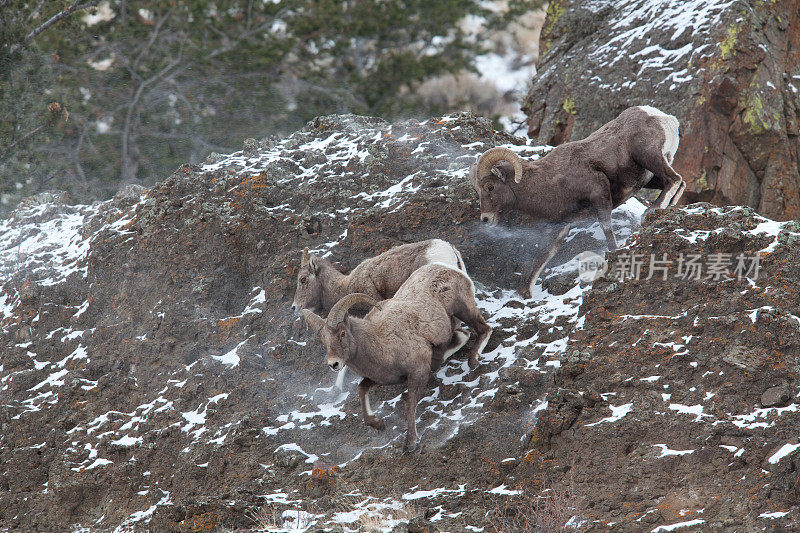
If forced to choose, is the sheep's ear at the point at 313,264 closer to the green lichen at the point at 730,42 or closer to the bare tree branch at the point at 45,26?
the green lichen at the point at 730,42

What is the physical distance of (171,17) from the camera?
2097 centimetres

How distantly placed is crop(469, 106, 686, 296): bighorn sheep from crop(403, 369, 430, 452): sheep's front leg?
1909 millimetres

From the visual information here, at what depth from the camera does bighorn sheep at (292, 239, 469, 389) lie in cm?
869

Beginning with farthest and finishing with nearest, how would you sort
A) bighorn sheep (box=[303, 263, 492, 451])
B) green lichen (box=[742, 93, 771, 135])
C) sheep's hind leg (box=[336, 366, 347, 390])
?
green lichen (box=[742, 93, 771, 135])
sheep's hind leg (box=[336, 366, 347, 390])
bighorn sheep (box=[303, 263, 492, 451])

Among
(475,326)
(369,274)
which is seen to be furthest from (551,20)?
(475,326)

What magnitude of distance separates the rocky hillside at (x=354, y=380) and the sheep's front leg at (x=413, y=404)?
0.19 metres

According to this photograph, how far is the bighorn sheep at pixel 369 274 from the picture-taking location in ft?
28.5

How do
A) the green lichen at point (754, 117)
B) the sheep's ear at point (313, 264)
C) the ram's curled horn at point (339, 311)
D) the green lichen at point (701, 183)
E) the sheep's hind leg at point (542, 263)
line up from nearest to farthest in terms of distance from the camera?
the ram's curled horn at point (339, 311) → the sheep's hind leg at point (542, 263) → the sheep's ear at point (313, 264) → the green lichen at point (701, 183) → the green lichen at point (754, 117)

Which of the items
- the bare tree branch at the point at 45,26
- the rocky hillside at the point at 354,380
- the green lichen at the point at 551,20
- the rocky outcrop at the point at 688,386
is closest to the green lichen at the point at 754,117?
the rocky hillside at the point at 354,380

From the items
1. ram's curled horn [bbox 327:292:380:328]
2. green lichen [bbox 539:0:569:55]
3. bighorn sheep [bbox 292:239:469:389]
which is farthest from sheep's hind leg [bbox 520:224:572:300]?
green lichen [bbox 539:0:569:55]

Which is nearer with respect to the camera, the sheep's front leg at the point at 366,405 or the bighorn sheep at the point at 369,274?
the sheep's front leg at the point at 366,405

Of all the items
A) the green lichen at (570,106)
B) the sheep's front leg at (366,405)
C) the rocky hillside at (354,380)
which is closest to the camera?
the rocky hillside at (354,380)

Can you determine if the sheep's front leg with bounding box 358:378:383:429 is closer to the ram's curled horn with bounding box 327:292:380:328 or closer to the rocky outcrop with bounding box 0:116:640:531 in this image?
the rocky outcrop with bounding box 0:116:640:531

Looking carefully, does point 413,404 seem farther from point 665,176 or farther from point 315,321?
point 665,176
